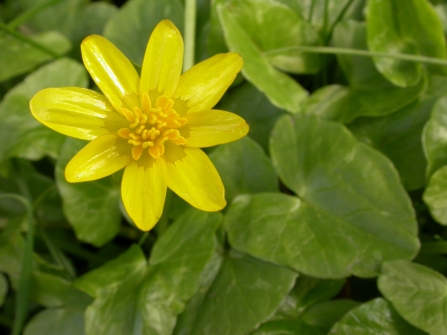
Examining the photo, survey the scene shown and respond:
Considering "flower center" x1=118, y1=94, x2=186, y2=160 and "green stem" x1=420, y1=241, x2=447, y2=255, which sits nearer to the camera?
"flower center" x1=118, y1=94, x2=186, y2=160

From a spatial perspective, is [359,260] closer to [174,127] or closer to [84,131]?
[174,127]

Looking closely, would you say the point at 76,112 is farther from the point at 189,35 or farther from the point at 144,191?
the point at 189,35

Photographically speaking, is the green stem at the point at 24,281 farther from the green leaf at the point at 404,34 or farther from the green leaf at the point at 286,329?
the green leaf at the point at 404,34

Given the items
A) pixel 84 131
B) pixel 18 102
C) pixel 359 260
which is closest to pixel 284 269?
pixel 359 260

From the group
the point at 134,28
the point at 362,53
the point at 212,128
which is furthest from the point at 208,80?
the point at 134,28

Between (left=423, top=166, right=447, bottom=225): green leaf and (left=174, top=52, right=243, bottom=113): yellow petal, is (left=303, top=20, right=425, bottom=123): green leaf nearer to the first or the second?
(left=423, top=166, right=447, bottom=225): green leaf

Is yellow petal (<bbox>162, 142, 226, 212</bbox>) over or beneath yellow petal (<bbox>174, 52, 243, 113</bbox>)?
beneath

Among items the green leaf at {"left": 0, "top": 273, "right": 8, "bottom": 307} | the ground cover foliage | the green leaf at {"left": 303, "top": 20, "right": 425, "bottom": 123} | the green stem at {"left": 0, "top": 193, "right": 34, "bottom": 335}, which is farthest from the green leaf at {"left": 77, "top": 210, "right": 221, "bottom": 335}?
the green leaf at {"left": 303, "top": 20, "right": 425, "bottom": 123}
